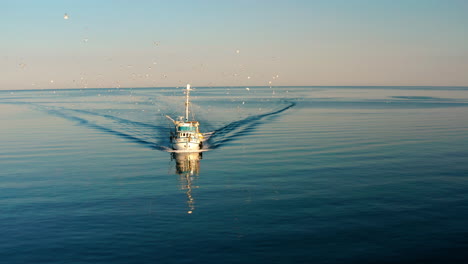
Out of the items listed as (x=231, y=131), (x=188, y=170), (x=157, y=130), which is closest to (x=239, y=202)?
(x=188, y=170)

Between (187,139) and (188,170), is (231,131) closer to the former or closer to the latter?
(187,139)

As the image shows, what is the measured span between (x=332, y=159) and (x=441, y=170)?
1687 cm

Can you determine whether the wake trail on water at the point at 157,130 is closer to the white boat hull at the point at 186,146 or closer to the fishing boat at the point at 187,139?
the white boat hull at the point at 186,146

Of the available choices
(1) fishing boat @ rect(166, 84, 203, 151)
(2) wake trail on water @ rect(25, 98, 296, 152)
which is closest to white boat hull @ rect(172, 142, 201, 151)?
(1) fishing boat @ rect(166, 84, 203, 151)

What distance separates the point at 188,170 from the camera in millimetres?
67625

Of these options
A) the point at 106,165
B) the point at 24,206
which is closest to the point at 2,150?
the point at 106,165

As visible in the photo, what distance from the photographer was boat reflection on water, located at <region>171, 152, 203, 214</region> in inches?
2016

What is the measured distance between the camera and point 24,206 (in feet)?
154

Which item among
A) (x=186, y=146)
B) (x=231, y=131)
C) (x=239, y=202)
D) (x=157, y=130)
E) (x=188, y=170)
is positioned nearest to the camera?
(x=239, y=202)

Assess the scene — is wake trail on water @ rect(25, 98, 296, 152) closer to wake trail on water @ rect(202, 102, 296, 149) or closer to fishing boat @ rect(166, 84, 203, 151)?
wake trail on water @ rect(202, 102, 296, 149)

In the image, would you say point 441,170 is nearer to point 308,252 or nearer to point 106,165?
point 308,252

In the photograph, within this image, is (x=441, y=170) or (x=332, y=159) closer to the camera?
(x=441, y=170)

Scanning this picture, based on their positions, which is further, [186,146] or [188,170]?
[186,146]

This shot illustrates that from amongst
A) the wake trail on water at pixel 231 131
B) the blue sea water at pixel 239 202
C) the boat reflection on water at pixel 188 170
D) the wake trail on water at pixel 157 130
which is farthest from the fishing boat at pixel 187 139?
the wake trail on water at pixel 231 131
